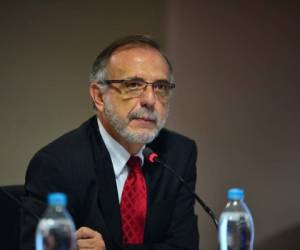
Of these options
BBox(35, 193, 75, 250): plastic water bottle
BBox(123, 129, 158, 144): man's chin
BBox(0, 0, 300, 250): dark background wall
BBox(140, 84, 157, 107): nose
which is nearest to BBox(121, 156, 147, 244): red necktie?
BBox(123, 129, 158, 144): man's chin

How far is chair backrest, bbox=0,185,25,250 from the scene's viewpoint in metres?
1.84

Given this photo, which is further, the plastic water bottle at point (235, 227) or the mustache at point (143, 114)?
Result: the mustache at point (143, 114)

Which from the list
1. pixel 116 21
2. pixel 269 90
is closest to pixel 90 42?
pixel 116 21

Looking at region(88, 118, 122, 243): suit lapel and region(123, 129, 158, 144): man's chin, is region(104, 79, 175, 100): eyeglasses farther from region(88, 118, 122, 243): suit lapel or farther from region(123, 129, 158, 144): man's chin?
region(88, 118, 122, 243): suit lapel

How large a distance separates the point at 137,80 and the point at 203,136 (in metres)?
1.28

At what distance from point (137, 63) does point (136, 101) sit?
0.14m

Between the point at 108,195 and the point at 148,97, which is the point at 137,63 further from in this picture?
the point at 108,195

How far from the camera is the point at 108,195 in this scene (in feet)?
6.00

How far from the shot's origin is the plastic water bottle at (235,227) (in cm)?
153

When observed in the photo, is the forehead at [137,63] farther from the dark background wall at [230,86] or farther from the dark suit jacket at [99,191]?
the dark background wall at [230,86]

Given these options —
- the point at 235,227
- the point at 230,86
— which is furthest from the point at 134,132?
the point at 230,86

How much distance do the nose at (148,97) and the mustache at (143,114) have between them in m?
0.02

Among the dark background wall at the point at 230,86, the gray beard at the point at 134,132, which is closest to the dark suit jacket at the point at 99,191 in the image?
the gray beard at the point at 134,132

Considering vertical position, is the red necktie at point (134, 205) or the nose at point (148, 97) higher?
the nose at point (148, 97)
